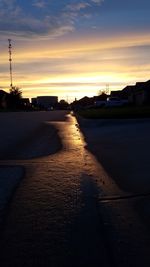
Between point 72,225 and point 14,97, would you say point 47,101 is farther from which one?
point 72,225

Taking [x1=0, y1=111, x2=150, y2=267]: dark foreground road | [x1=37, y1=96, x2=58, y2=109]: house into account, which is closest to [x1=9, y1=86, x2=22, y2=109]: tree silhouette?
[x1=37, y1=96, x2=58, y2=109]: house

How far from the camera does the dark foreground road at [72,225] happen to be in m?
5.47

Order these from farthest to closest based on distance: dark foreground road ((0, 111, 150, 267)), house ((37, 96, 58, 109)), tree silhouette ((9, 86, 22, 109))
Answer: house ((37, 96, 58, 109))
tree silhouette ((9, 86, 22, 109))
dark foreground road ((0, 111, 150, 267))

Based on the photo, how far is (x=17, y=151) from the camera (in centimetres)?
1595

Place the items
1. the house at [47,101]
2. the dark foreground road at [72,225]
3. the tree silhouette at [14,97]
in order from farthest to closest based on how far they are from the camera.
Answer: the house at [47,101], the tree silhouette at [14,97], the dark foreground road at [72,225]

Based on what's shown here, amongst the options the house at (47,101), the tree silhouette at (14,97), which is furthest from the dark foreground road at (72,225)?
the house at (47,101)

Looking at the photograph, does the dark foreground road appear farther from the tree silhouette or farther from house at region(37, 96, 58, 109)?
house at region(37, 96, 58, 109)

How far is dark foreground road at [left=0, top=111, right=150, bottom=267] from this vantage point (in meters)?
5.47

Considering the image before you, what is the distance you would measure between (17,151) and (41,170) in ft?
14.6

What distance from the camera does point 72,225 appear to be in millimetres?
6734

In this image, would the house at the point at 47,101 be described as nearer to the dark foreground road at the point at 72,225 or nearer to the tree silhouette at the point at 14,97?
the tree silhouette at the point at 14,97

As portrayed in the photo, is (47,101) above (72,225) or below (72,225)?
below

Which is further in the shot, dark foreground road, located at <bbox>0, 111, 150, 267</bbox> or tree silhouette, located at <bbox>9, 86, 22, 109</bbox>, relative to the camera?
tree silhouette, located at <bbox>9, 86, 22, 109</bbox>

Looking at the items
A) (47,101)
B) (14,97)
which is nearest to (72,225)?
(14,97)
